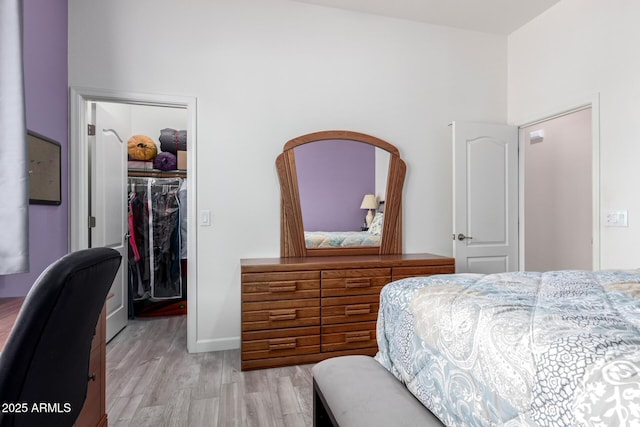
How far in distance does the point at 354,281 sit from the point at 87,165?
7.35ft

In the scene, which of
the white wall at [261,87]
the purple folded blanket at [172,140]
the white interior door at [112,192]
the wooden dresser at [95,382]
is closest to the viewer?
the wooden dresser at [95,382]

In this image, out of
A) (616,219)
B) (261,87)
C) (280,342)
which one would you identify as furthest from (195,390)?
(616,219)

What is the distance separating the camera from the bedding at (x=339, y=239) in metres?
2.96

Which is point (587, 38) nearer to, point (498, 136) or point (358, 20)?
point (498, 136)

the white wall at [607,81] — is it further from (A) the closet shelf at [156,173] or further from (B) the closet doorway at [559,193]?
(A) the closet shelf at [156,173]

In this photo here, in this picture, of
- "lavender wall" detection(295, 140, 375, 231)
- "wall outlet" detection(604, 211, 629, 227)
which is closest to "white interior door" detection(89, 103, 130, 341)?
"lavender wall" detection(295, 140, 375, 231)

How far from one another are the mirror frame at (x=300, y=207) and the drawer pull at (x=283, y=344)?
27.8 inches

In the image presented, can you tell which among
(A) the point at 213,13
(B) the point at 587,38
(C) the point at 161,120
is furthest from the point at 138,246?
(B) the point at 587,38

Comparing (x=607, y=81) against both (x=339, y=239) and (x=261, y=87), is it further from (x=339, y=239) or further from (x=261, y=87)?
(x=261, y=87)

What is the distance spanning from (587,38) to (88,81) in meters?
3.86

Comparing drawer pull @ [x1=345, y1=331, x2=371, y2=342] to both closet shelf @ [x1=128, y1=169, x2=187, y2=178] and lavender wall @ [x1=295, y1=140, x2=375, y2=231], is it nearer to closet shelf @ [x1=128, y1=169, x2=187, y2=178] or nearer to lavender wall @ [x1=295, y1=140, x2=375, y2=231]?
lavender wall @ [x1=295, y1=140, x2=375, y2=231]

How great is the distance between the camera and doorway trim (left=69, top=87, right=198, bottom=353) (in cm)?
259

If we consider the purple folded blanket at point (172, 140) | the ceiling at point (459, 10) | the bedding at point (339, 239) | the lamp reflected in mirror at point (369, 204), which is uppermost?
the ceiling at point (459, 10)

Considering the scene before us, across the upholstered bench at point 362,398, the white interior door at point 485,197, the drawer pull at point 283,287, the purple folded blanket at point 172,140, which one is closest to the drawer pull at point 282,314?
the drawer pull at point 283,287
